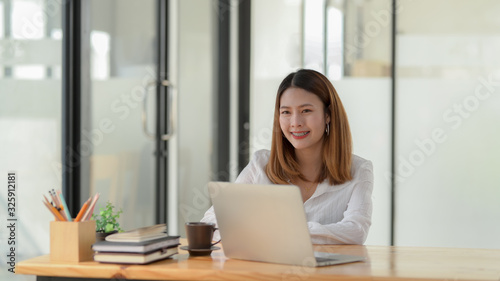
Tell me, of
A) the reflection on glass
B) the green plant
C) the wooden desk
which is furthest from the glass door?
the wooden desk

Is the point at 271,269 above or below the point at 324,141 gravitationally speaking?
below

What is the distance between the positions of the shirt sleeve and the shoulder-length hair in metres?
0.10

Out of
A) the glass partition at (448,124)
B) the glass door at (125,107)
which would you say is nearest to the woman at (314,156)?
the glass door at (125,107)

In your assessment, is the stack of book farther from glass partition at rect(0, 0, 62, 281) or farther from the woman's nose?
glass partition at rect(0, 0, 62, 281)

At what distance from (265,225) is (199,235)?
0.91ft

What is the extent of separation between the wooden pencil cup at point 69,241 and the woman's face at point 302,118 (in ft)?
3.50

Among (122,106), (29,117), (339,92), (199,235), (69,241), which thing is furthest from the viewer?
(339,92)

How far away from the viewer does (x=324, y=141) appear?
110 inches

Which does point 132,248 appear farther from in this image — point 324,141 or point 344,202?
point 324,141

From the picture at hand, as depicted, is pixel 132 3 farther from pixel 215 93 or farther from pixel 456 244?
pixel 456 244

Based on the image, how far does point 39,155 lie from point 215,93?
2.22 meters

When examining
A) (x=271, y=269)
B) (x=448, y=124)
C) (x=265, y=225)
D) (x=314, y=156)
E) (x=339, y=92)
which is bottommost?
(x=271, y=269)

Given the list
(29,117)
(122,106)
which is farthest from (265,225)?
(122,106)

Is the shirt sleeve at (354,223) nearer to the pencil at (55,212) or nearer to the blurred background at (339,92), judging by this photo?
the pencil at (55,212)
